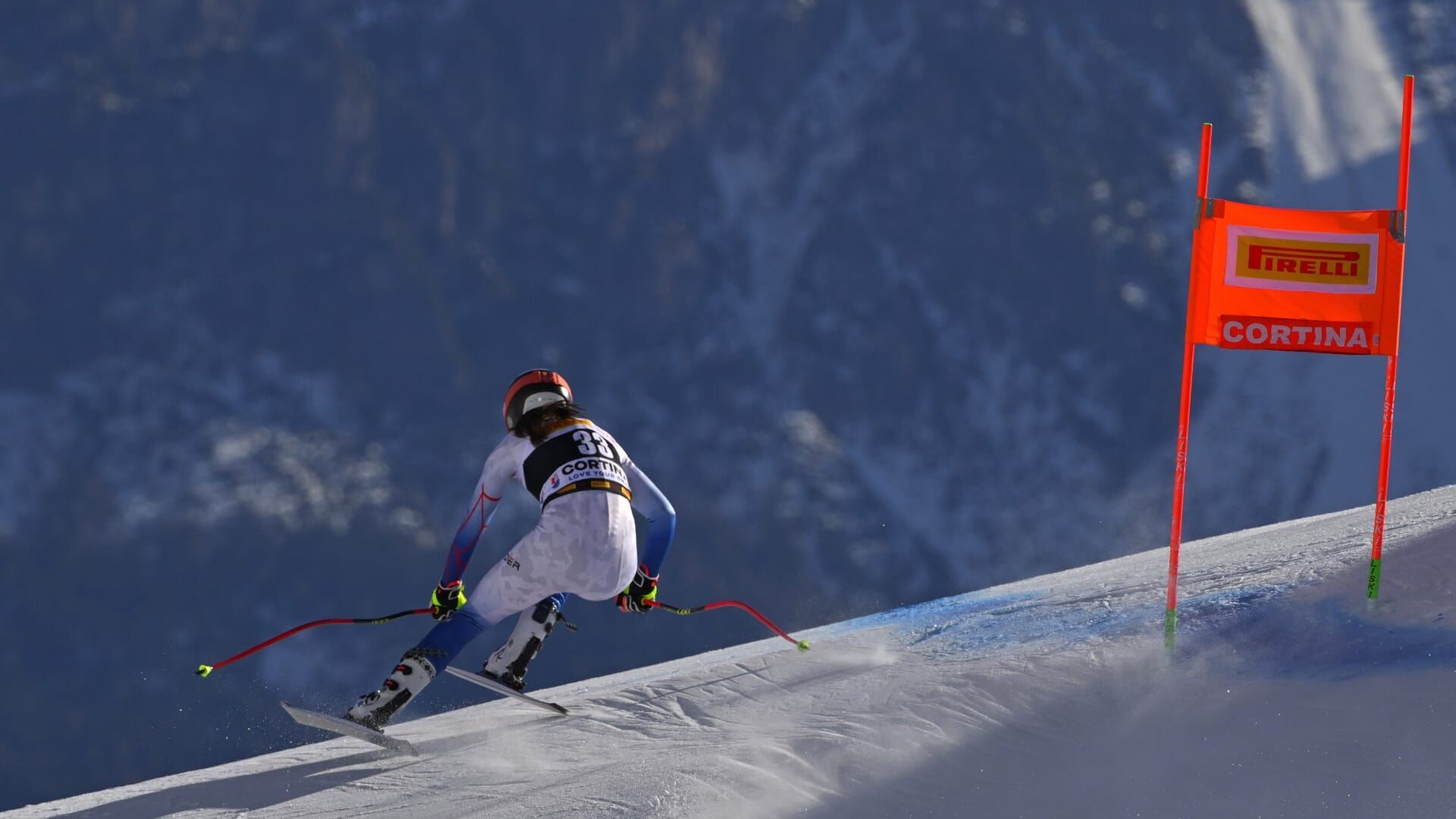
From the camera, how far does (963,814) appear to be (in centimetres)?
396

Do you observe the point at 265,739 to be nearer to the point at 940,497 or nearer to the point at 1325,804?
the point at 940,497

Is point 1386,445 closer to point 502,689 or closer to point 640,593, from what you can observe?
point 640,593

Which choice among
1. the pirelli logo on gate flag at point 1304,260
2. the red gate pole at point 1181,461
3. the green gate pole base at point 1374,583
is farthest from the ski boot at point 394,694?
the green gate pole base at point 1374,583

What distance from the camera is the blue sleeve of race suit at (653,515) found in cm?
548

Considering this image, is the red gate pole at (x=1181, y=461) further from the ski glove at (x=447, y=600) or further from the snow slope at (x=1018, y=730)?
the ski glove at (x=447, y=600)

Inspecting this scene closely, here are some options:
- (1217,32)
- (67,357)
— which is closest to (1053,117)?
(1217,32)

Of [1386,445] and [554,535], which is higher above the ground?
[1386,445]

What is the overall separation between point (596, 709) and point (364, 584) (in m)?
17.9

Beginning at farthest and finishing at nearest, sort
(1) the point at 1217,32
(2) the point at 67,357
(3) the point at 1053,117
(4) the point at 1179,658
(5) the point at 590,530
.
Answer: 1. (1) the point at 1217,32
2. (3) the point at 1053,117
3. (2) the point at 67,357
4. (5) the point at 590,530
5. (4) the point at 1179,658

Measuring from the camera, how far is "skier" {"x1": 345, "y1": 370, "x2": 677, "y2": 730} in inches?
202

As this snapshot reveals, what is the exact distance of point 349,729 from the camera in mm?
4918

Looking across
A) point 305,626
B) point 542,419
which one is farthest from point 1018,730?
point 305,626

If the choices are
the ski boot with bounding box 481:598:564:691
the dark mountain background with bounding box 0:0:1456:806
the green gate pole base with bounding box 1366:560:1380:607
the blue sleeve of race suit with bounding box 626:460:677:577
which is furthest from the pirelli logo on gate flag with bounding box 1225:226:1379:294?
the dark mountain background with bounding box 0:0:1456:806

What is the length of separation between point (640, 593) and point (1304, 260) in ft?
8.44
